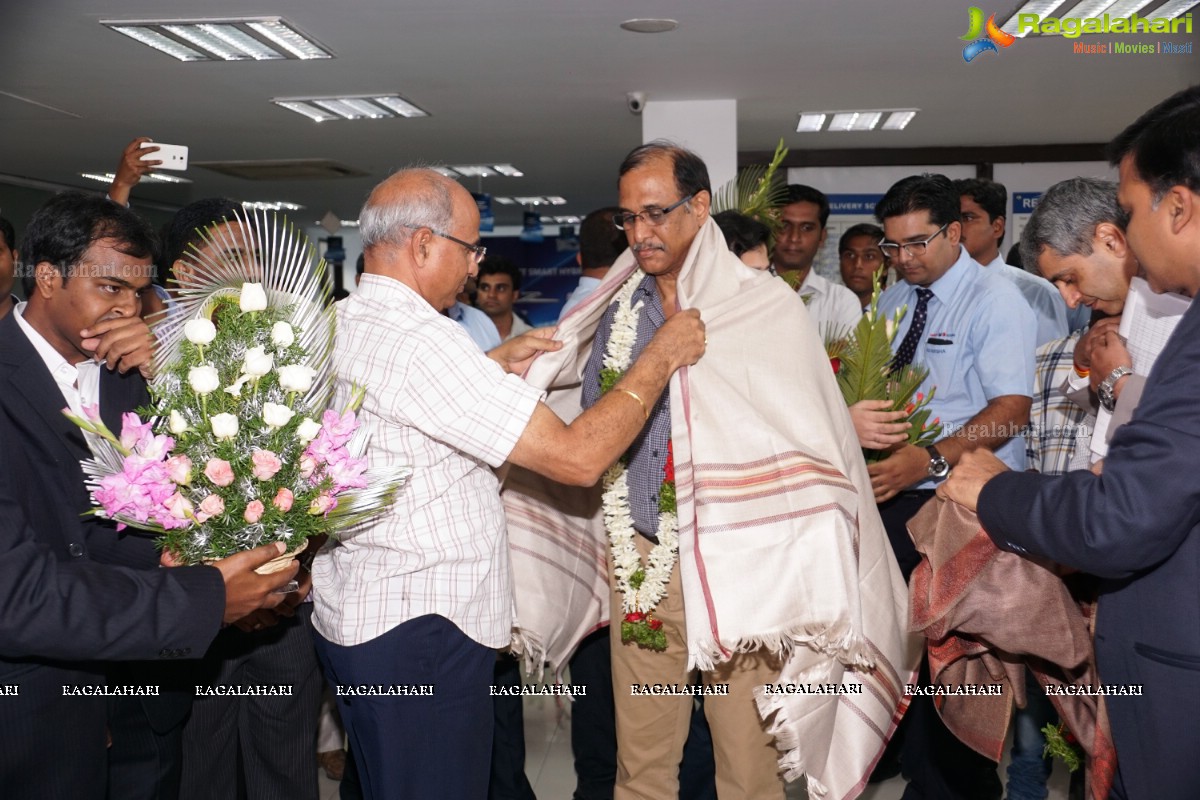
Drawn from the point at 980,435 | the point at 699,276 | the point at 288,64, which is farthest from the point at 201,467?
the point at 288,64

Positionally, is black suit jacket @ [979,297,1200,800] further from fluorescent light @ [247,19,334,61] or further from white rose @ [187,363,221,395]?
fluorescent light @ [247,19,334,61]

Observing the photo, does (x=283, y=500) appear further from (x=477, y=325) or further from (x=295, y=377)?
(x=477, y=325)

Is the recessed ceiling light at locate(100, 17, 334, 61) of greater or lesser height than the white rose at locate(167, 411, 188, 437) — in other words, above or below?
above

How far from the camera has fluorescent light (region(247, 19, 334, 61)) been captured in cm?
561

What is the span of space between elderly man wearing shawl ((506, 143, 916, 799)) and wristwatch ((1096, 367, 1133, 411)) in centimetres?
→ 62

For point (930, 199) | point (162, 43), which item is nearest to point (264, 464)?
point (930, 199)

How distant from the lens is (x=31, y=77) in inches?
271

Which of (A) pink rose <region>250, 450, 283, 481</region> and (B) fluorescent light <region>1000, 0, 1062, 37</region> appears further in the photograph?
(B) fluorescent light <region>1000, 0, 1062, 37</region>

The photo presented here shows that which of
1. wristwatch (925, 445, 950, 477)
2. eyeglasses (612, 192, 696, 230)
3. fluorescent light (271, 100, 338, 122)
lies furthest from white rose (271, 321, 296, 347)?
fluorescent light (271, 100, 338, 122)

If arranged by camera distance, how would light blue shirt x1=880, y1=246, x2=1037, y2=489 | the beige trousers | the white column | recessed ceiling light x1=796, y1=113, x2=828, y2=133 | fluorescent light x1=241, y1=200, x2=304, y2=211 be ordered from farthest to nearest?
fluorescent light x1=241, y1=200, x2=304, y2=211, recessed ceiling light x1=796, y1=113, x2=828, y2=133, the white column, light blue shirt x1=880, y1=246, x2=1037, y2=489, the beige trousers

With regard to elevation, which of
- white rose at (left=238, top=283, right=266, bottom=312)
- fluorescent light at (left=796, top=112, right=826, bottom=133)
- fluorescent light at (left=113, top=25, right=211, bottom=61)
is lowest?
white rose at (left=238, top=283, right=266, bottom=312)

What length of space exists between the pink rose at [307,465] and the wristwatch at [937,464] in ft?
6.69

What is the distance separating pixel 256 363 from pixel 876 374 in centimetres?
190

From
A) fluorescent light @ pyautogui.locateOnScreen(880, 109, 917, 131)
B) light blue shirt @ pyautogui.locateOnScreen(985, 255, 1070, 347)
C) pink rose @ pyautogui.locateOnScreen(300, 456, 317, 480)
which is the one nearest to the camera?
pink rose @ pyautogui.locateOnScreen(300, 456, 317, 480)
